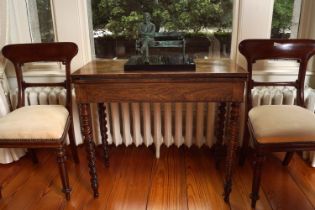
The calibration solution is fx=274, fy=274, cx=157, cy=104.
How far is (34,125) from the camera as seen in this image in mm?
1505

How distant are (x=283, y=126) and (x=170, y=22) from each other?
1.13 m

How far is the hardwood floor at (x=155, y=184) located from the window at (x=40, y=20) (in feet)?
3.07

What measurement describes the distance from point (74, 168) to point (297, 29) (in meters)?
1.93

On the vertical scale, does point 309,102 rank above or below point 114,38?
below

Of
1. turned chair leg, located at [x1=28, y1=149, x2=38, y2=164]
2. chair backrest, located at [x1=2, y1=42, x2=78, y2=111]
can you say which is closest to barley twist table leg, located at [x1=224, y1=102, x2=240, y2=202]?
chair backrest, located at [x1=2, y1=42, x2=78, y2=111]

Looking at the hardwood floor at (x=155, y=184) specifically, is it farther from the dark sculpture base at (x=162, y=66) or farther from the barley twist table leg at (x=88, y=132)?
the dark sculpture base at (x=162, y=66)

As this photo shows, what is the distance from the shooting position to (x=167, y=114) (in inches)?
78.7

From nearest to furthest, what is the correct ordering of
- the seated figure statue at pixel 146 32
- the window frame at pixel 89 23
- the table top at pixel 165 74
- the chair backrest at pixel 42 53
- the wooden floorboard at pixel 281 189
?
the table top at pixel 165 74
the seated figure statue at pixel 146 32
the wooden floorboard at pixel 281 189
the chair backrest at pixel 42 53
the window frame at pixel 89 23

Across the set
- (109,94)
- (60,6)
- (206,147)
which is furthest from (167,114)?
Answer: (60,6)

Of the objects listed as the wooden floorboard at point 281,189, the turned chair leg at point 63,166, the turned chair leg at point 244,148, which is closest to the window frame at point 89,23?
the turned chair leg at point 244,148

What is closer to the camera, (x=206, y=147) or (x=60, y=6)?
(x=60, y=6)

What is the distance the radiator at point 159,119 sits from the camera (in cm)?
193

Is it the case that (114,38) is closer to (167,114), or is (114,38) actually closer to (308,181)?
(167,114)

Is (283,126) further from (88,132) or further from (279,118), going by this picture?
(88,132)
